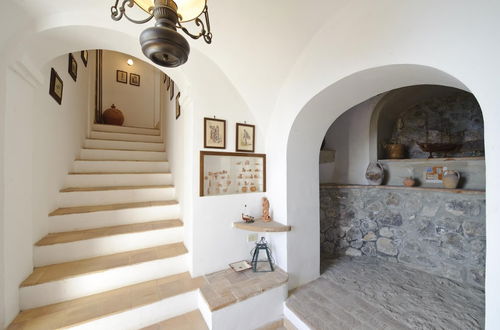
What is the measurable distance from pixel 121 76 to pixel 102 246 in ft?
13.1

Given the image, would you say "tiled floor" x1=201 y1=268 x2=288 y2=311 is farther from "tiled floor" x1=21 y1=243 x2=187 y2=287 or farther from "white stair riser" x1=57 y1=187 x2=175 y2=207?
"white stair riser" x1=57 y1=187 x2=175 y2=207

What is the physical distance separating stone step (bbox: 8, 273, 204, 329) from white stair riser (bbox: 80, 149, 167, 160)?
1760 millimetres

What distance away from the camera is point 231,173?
5.71 ft

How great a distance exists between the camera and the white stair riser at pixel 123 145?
2605mm

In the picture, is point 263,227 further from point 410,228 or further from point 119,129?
point 119,129

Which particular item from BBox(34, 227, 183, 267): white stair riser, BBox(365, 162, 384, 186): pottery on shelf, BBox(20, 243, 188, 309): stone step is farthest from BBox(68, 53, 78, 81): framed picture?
BBox(365, 162, 384, 186): pottery on shelf

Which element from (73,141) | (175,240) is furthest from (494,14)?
(73,141)

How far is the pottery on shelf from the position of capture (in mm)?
2418

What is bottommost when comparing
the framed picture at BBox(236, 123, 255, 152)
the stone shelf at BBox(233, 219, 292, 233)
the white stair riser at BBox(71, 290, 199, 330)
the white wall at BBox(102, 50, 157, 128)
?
the white stair riser at BBox(71, 290, 199, 330)

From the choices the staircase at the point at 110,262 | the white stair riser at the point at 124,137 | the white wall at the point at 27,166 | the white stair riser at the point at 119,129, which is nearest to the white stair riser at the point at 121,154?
the staircase at the point at 110,262

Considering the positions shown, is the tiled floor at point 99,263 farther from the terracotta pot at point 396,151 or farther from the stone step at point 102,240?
the terracotta pot at point 396,151

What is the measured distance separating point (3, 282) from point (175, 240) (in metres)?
1.01

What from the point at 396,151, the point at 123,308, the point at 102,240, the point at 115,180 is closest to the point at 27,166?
the point at 102,240

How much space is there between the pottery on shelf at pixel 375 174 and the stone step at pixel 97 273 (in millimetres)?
2399
